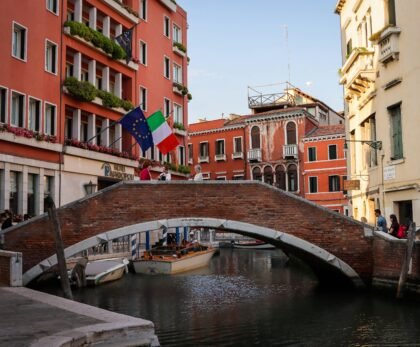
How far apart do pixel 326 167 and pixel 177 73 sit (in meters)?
12.7

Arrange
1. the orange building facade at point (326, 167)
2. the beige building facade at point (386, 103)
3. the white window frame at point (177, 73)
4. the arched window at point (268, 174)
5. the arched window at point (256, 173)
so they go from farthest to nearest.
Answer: the arched window at point (256, 173) < the arched window at point (268, 174) < the orange building facade at point (326, 167) < the white window frame at point (177, 73) < the beige building facade at point (386, 103)

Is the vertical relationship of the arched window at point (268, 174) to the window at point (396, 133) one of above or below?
above

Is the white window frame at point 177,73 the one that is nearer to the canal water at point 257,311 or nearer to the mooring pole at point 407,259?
the canal water at point 257,311

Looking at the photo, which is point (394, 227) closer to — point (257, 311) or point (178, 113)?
point (257, 311)

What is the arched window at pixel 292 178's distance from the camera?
36.6 metres

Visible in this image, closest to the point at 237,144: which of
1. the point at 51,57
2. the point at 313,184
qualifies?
the point at 313,184

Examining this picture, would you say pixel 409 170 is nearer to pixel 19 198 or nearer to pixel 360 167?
pixel 360 167

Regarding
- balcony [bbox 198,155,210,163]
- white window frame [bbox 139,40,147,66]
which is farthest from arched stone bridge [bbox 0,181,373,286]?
balcony [bbox 198,155,210,163]

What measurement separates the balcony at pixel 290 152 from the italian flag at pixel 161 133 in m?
20.7

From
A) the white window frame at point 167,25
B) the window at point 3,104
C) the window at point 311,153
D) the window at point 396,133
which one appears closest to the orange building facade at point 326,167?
the window at point 311,153

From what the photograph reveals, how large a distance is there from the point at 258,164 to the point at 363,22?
2116 cm

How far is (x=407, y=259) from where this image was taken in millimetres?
11766

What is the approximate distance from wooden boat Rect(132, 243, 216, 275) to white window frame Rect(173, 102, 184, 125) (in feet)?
21.7

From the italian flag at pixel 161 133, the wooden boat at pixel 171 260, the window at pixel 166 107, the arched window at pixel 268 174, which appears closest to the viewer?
the italian flag at pixel 161 133
